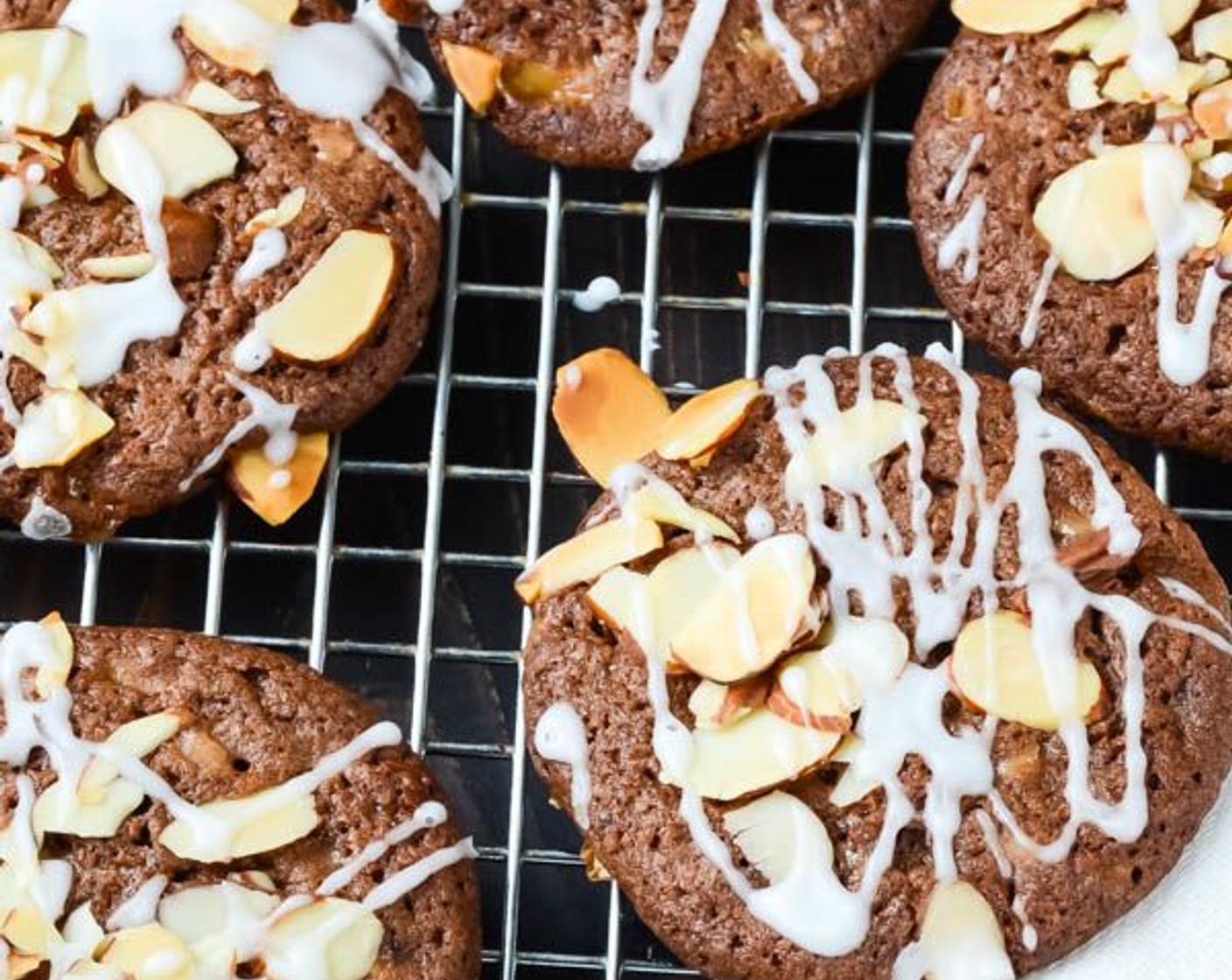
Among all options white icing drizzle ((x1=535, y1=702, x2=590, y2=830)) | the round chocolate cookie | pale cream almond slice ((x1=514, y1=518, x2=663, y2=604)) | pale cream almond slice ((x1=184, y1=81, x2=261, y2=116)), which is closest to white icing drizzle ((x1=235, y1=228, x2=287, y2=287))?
pale cream almond slice ((x1=184, y1=81, x2=261, y2=116))

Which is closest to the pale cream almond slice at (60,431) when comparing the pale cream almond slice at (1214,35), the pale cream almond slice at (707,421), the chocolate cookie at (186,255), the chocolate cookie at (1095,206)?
the chocolate cookie at (186,255)

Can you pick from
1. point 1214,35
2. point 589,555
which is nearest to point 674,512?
point 589,555

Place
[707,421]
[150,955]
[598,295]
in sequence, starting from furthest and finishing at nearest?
1. [598,295]
2. [707,421]
3. [150,955]

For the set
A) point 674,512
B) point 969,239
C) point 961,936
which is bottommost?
point 961,936

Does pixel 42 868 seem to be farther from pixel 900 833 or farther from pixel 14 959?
pixel 900 833

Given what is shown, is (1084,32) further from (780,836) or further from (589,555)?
(780,836)

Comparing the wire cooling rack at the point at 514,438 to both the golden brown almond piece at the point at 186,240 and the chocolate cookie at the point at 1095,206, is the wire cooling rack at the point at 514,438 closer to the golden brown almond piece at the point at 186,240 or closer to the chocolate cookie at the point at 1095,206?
the chocolate cookie at the point at 1095,206

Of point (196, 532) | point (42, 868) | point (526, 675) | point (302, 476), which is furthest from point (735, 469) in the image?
point (42, 868)
